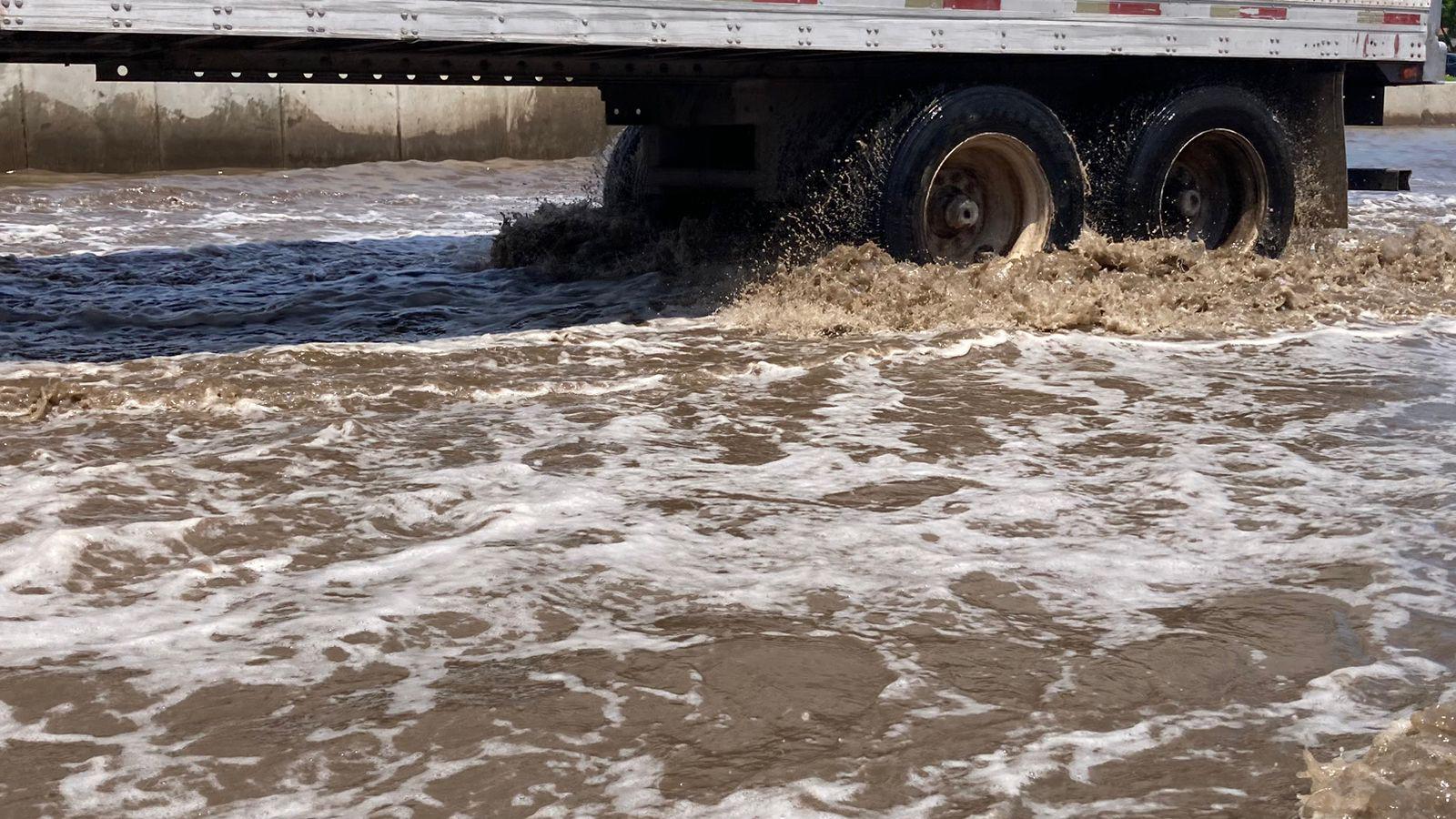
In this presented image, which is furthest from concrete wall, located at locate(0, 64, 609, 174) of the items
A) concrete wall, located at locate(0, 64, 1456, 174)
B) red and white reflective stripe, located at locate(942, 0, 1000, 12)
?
red and white reflective stripe, located at locate(942, 0, 1000, 12)

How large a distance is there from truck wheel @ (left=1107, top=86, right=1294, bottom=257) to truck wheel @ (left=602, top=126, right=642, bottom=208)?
3087 mm

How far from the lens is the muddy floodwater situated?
319 centimetres

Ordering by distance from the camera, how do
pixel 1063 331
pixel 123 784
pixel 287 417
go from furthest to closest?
pixel 1063 331
pixel 287 417
pixel 123 784

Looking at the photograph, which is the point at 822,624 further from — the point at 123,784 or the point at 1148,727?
the point at 123,784

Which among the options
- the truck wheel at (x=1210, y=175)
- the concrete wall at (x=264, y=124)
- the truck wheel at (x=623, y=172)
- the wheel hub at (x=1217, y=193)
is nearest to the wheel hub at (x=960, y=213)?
the truck wheel at (x=1210, y=175)

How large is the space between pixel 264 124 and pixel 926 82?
1061 centimetres

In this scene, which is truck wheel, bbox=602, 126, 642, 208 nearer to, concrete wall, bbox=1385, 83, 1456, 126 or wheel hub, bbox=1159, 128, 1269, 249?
wheel hub, bbox=1159, 128, 1269, 249

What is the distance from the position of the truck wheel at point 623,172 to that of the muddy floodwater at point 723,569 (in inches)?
94.8

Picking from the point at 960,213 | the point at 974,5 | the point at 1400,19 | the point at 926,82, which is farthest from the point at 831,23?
the point at 1400,19

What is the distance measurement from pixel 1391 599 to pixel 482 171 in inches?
588

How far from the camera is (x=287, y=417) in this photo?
20.0 feet

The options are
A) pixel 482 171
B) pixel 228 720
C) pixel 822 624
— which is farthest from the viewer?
pixel 482 171

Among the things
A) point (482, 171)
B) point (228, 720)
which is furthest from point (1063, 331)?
point (482, 171)

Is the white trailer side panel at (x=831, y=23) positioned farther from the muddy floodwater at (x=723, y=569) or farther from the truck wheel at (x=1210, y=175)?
the muddy floodwater at (x=723, y=569)
